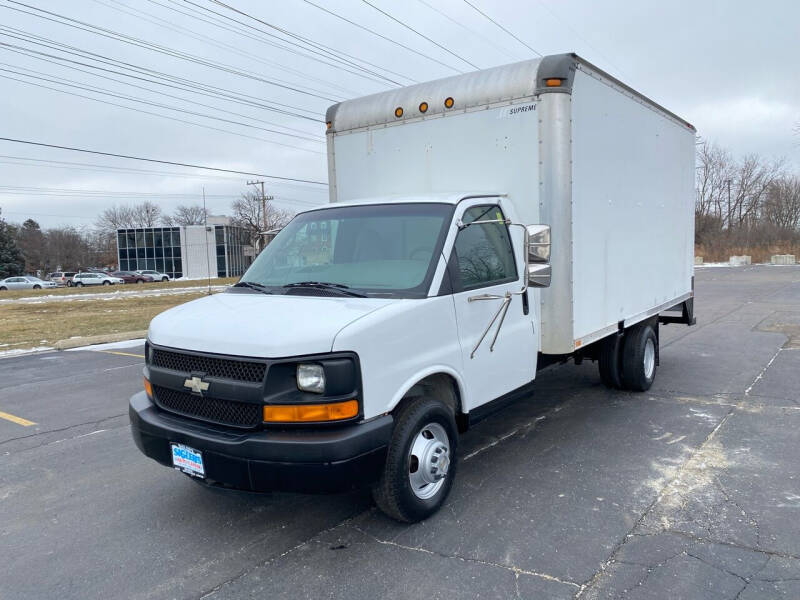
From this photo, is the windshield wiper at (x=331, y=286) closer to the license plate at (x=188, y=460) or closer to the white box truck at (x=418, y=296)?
the white box truck at (x=418, y=296)

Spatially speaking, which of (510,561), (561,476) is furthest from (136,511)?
(561,476)

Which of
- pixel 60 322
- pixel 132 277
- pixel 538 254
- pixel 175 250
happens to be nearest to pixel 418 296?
pixel 538 254

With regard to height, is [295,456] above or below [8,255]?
below

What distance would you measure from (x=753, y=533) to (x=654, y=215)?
4364mm

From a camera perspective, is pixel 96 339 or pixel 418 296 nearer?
pixel 418 296

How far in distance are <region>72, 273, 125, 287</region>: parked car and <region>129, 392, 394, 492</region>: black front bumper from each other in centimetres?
6333

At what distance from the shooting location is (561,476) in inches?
183

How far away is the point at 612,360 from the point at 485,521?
3.77 m

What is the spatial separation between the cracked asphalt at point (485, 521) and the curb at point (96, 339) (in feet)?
23.2

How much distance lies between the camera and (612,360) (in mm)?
7043

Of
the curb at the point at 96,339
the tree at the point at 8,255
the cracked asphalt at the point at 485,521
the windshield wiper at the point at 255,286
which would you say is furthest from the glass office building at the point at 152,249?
the windshield wiper at the point at 255,286

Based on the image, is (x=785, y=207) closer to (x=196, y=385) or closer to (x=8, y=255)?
(x=196, y=385)

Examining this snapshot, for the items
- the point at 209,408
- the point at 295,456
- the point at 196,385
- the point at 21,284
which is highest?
the point at 196,385

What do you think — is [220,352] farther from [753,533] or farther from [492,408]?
[753,533]
